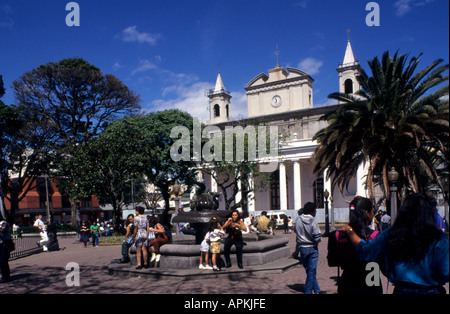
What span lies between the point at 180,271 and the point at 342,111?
9365 millimetres

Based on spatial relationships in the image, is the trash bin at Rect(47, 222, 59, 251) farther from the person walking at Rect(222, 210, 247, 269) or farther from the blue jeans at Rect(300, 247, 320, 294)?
the blue jeans at Rect(300, 247, 320, 294)

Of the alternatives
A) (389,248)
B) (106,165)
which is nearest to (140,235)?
(389,248)

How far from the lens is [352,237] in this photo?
10.8 feet

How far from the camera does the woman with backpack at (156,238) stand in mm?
10078

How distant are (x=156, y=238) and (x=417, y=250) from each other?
837cm

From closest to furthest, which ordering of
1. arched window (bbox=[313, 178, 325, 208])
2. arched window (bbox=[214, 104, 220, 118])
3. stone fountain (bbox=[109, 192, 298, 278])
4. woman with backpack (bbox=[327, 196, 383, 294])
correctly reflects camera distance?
woman with backpack (bbox=[327, 196, 383, 294])
stone fountain (bbox=[109, 192, 298, 278])
arched window (bbox=[313, 178, 325, 208])
arched window (bbox=[214, 104, 220, 118])

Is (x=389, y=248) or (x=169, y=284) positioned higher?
(x=389, y=248)

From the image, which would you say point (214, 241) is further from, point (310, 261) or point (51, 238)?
point (51, 238)

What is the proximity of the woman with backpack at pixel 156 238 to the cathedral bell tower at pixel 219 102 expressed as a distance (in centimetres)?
4186

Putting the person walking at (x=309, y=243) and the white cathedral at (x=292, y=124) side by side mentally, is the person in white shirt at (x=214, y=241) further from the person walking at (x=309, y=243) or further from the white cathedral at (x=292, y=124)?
the white cathedral at (x=292, y=124)

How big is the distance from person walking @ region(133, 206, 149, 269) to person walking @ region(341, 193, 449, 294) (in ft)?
25.3

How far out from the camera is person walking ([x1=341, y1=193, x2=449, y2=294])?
2.65 meters

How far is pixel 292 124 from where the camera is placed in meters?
32.2

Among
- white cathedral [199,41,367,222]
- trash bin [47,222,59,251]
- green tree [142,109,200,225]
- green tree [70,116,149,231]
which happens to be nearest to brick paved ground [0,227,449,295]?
trash bin [47,222,59,251]
